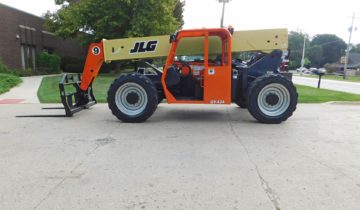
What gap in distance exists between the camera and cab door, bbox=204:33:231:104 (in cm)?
755

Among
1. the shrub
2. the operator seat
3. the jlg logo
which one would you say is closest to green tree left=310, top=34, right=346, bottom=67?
the shrub

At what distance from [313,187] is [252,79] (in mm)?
4669

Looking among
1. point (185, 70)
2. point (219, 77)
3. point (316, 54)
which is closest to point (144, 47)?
point (185, 70)

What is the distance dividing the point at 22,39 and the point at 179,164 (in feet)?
85.2

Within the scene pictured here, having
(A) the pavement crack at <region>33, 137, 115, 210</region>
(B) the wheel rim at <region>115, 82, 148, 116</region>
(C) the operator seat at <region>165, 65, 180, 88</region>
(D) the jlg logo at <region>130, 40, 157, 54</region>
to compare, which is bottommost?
(A) the pavement crack at <region>33, 137, 115, 210</region>

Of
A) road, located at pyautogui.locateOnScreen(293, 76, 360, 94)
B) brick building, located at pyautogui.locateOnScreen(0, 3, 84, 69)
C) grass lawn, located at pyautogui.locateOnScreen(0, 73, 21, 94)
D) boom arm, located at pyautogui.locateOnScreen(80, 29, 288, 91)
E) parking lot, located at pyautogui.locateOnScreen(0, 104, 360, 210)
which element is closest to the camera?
parking lot, located at pyautogui.locateOnScreen(0, 104, 360, 210)

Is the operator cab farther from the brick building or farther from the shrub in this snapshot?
the shrub

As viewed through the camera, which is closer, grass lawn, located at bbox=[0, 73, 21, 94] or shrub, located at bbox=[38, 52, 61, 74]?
grass lawn, located at bbox=[0, 73, 21, 94]

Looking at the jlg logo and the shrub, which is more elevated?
the jlg logo

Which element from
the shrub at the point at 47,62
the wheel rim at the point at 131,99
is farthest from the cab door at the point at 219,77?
the shrub at the point at 47,62

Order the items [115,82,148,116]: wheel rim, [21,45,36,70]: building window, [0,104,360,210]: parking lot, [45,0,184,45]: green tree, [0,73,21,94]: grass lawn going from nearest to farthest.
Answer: [0,104,360,210]: parking lot
[115,82,148,116]: wheel rim
[0,73,21,94]: grass lawn
[45,0,184,45]: green tree
[21,45,36,70]: building window

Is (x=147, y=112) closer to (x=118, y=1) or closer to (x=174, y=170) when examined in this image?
(x=174, y=170)

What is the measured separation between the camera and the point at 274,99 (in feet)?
→ 25.1

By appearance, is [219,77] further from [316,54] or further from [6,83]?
[316,54]
